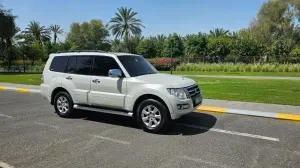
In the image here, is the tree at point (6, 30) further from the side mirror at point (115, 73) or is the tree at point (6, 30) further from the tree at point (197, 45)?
the side mirror at point (115, 73)

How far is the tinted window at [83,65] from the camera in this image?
24.8 feet

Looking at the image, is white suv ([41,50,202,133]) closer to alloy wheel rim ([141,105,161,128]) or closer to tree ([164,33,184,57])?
alloy wheel rim ([141,105,161,128])

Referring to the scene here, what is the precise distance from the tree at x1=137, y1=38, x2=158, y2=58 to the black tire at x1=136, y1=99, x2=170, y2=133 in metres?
60.8

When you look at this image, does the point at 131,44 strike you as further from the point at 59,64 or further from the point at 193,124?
the point at 193,124

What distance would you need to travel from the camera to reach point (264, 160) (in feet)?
15.6

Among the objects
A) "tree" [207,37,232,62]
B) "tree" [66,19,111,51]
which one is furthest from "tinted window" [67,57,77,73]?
"tree" [66,19,111,51]

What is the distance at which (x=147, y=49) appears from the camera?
67.2 metres

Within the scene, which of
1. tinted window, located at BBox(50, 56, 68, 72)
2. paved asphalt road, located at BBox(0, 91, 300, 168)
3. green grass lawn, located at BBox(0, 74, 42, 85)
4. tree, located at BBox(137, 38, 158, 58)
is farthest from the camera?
tree, located at BBox(137, 38, 158, 58)

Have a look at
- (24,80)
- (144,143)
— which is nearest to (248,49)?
(24,80)

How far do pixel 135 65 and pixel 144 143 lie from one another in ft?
7.84

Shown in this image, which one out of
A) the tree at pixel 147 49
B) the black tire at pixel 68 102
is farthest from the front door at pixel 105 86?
the tree at pixel 147 49

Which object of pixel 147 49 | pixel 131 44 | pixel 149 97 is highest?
pixel 131 44

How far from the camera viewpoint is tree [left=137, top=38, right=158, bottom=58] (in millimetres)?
66963

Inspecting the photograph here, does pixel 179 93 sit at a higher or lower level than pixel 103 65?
lower
